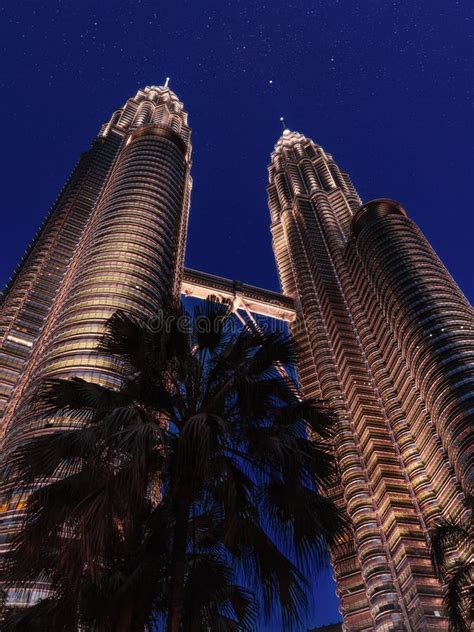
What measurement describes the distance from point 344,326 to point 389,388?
1793cm

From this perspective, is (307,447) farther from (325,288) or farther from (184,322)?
(325,288)

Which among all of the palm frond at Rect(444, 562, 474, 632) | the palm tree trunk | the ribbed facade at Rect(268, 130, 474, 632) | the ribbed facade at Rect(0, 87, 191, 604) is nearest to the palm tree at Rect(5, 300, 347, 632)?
the palm tree trunk

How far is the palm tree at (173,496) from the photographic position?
10.9m

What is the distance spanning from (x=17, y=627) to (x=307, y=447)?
6.22 meters

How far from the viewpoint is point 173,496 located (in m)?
12.0

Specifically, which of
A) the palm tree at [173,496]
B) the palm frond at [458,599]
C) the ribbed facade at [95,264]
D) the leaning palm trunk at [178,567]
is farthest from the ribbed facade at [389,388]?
the leaning palm trunk at [178,567]

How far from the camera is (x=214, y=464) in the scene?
1187 centimetres

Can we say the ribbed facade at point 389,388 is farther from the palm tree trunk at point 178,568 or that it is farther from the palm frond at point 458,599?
the palm tree trunk at point 178,568

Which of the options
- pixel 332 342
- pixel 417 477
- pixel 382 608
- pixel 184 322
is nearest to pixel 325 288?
pixel 332 342

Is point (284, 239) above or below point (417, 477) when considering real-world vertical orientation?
above

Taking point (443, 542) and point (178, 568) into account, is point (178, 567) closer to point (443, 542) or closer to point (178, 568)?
point (178, 568)

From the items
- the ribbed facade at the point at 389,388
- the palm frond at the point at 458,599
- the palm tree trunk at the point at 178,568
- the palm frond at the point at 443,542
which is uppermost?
the ribbed facade at the point at 389,388

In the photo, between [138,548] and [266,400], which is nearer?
[138,548]

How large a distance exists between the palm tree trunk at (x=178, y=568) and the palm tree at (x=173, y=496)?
0.02m
